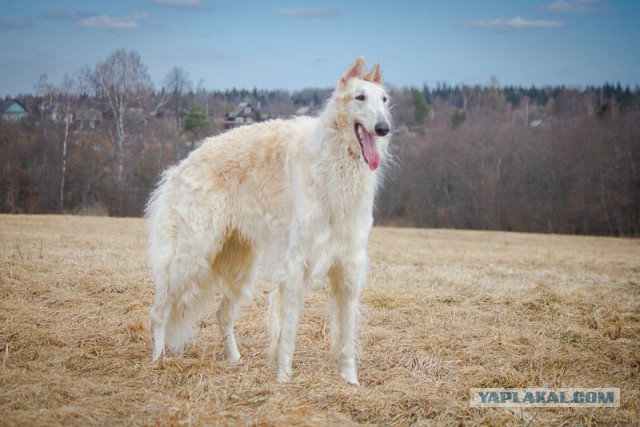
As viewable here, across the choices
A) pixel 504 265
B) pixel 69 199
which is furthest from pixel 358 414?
pixel 69 199

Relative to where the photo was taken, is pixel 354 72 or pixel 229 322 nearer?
pixel 354 72

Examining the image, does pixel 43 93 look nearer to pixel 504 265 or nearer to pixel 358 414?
pixel 504 265

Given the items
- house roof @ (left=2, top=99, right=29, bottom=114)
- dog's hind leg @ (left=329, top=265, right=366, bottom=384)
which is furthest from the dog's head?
house roof @ (left=2, top=99, right=29, bottom=114)

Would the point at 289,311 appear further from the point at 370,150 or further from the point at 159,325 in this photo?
the point at 370,150

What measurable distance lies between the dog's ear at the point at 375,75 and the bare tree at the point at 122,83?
45493mm

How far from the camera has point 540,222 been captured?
4791 cm

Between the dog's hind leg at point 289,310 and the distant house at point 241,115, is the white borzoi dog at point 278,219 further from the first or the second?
the distant house at point 241,115

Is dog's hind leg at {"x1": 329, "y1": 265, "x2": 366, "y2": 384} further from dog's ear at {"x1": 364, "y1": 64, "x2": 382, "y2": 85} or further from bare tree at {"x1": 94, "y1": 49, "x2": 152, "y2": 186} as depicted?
bare tree at {"x1": 94, "y1": 49, "x2": 152, "y2": 186}

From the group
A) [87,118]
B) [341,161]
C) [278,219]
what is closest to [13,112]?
[87,118]

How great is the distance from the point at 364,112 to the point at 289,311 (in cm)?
196

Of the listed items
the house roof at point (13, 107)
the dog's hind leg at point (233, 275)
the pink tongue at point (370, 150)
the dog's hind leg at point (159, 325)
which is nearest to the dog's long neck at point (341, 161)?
the pink tongue at point (370, 150)

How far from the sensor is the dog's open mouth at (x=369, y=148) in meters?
5.79

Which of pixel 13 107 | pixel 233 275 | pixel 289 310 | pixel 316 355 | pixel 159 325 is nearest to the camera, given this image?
pixel 289 310

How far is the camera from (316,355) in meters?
6.93
